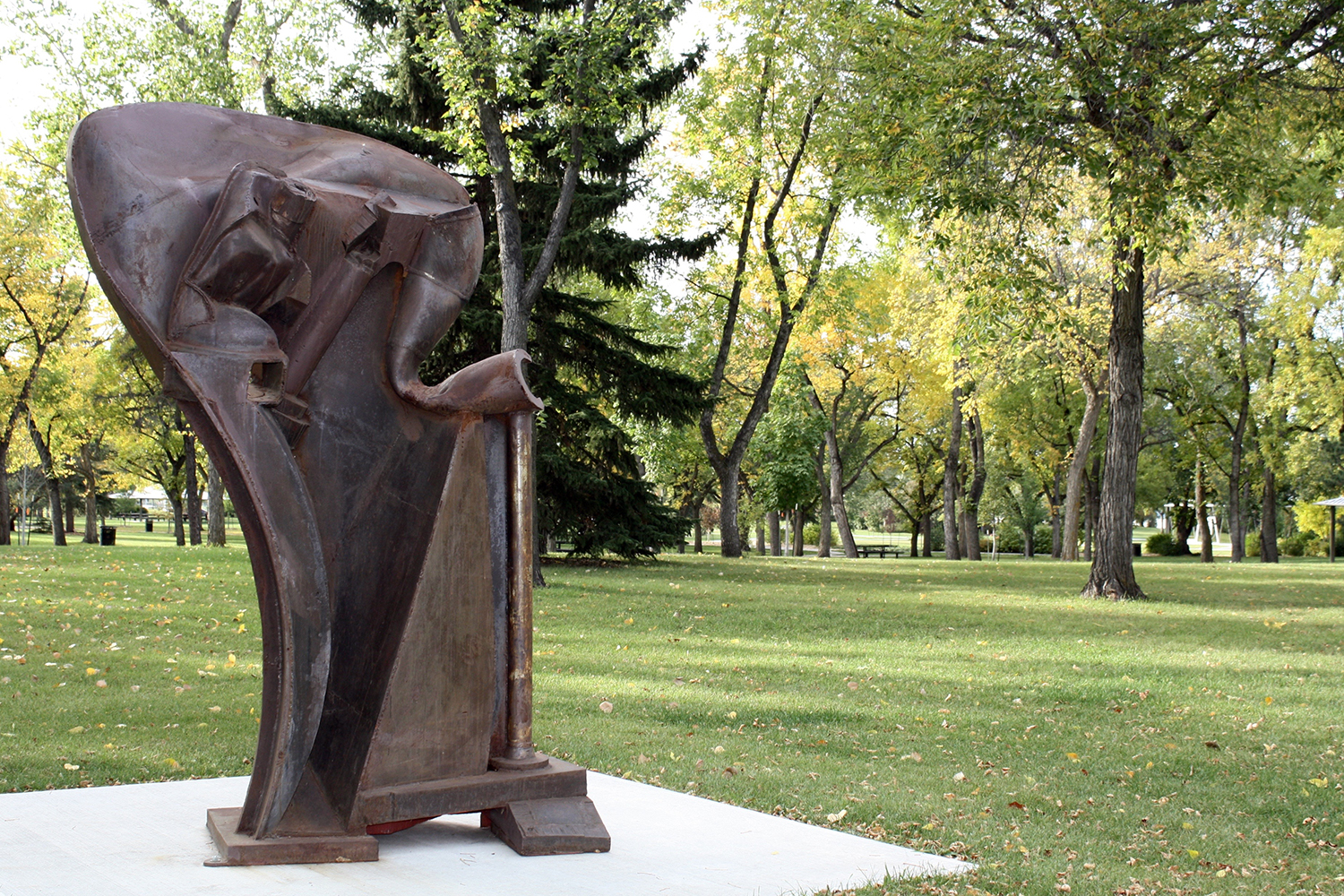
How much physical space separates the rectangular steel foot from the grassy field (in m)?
1.24

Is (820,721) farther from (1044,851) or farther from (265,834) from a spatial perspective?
(265,834)

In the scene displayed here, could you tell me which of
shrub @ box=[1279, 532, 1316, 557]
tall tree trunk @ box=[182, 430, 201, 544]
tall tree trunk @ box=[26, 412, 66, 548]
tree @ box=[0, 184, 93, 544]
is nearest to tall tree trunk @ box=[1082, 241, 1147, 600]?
tree @ box=[0, 184, 93, 544]

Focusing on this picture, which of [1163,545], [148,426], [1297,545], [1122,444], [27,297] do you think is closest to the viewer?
[1122,444]

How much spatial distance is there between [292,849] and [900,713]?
5.48 metres

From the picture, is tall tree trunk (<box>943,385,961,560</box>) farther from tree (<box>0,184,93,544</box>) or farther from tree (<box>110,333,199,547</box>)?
tree (<box>0,184,93,544</box>)

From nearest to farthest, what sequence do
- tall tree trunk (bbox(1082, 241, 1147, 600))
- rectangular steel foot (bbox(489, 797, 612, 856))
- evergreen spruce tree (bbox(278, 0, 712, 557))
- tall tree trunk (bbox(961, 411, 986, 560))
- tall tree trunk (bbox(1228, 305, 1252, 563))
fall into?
rectangular steel foot (bbox(489, 797, 612, 856)) < tall tree trunk (bbox(1082, 241, 1147, 600)) < evergreen spruce tree (bbox(278, 0, 712, 557)) < tall tree trunk (bbox(1228, 305, 1252, 563)) < tall tree trunk (bbox(961, 411, 986, 560))

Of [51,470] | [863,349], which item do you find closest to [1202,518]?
[863,349]

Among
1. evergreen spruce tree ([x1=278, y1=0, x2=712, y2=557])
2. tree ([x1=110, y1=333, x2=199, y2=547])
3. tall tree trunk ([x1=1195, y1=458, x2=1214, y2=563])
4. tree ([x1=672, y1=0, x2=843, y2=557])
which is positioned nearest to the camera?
evergreen spruce tree ([x1=278, y1=0, x2=712, y2=557])

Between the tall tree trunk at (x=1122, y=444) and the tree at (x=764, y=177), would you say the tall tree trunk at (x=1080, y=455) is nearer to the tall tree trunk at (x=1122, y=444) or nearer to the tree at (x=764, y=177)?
the tree at (x=764, y=177)

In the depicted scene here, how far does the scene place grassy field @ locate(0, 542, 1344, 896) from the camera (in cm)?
544

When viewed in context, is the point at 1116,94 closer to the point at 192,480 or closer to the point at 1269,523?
the point at 1269,523

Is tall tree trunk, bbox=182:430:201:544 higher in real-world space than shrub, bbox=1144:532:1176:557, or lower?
higher

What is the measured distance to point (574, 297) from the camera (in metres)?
23.0

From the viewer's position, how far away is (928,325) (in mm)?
33719
